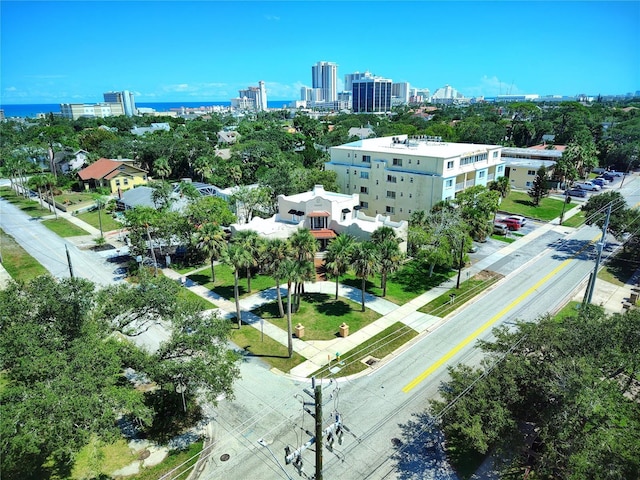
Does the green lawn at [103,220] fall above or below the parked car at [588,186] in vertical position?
below

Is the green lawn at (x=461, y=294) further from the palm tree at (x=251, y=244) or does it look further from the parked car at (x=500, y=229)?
the palm tree at (x=251, y=244)

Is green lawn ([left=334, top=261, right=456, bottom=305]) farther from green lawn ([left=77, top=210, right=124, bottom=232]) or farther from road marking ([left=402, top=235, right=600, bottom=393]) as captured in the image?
green lawn ([left=77, top=210, right=124, bottom=232])

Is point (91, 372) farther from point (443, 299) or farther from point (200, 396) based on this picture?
point (443, 299)

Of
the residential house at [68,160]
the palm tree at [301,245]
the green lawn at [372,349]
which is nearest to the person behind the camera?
the green lawn at [372,349]

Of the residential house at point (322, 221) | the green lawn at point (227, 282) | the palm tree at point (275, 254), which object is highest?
the palm tree at point (275, 254)

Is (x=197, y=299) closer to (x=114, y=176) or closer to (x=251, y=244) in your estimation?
(x=251, y=244)

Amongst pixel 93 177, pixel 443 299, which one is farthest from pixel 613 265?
pixel 93 177

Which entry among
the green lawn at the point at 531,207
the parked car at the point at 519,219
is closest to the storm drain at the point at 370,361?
the parked car at the point at 519,219
